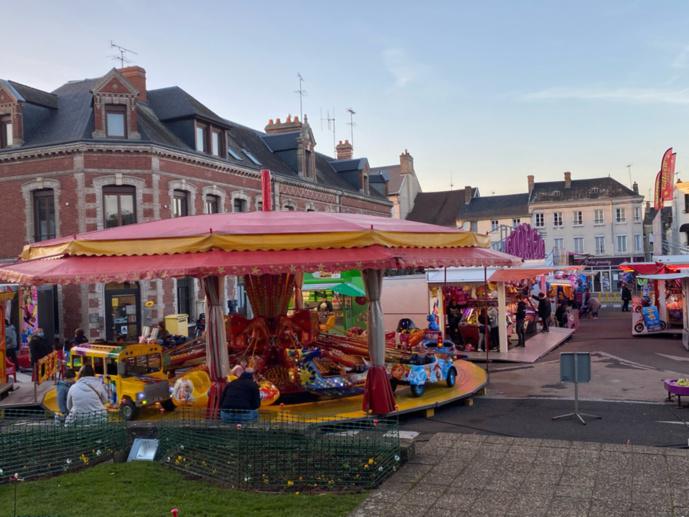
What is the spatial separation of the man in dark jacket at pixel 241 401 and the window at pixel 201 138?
19936 mm

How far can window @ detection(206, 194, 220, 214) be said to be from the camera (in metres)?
27.7

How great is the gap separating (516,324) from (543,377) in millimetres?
6400

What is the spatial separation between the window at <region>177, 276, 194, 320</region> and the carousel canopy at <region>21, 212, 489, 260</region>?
15826mm

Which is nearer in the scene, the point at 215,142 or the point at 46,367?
the point at 46,367

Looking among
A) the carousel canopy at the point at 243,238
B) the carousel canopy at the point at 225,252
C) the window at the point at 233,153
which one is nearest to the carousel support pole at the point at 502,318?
the carousel canopy at the point at 243,238

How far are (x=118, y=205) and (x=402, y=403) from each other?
16.7 meters

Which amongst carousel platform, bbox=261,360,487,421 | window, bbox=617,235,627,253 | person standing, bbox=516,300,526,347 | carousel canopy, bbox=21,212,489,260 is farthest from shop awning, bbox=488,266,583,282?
window, bbox=617,235,627,253

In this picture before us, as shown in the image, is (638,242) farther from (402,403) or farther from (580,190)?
(402,403)

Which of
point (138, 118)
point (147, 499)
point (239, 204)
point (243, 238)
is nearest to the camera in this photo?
point (147, 499)

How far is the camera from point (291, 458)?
7500 millimetres

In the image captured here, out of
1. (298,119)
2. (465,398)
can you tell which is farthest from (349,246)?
(298,119)

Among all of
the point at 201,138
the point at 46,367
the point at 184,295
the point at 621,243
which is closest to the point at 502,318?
the point at 46,367

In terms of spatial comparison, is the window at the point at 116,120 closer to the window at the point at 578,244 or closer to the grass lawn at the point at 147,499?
the grass lawn at the point at 147,499

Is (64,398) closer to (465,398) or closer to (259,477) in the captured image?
(259,477)
